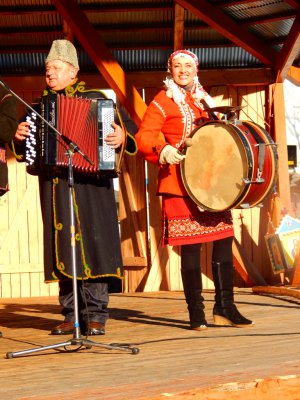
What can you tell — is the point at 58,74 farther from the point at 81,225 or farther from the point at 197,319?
the point at 197,319

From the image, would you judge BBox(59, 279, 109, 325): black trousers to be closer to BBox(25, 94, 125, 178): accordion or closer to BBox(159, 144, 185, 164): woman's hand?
BBox(25, 94, 125, 178): accordion

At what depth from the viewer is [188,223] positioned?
21.2ft

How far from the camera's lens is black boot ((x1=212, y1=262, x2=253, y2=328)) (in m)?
6.63

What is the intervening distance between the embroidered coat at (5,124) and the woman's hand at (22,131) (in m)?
0.04

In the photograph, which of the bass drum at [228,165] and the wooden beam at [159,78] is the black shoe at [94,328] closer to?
the bass drum at [228,165]

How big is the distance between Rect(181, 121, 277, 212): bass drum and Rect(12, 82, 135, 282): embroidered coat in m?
0.42

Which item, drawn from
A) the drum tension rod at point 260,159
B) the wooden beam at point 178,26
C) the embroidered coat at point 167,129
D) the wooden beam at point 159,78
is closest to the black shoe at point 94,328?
the embroidered coat at point 167,129

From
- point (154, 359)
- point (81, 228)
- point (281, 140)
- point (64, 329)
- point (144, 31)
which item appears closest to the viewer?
point (154, 359)

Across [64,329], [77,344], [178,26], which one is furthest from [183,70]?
[178,26]

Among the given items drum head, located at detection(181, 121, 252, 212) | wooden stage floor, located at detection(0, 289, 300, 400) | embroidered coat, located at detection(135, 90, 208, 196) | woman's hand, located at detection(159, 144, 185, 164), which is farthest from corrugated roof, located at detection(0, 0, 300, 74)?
woman's hand, located at detection(159, 144, 185, 164)

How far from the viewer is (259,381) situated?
13.9 feet

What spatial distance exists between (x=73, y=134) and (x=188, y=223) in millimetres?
967

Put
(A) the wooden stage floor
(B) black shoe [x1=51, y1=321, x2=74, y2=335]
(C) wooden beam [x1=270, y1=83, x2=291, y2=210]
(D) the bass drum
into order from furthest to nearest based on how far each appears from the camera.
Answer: (C) wooden beam [x1=270, y1=83, x2=291, y2=210], (B) black shoe [x1=51, y1=321, x2=74, y2=335], (D) the bass drum, (A) the wooden stage floor

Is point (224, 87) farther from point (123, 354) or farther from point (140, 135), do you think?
point (123, 354)
